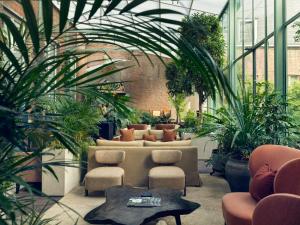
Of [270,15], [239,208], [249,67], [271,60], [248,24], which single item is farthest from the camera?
[248,24]

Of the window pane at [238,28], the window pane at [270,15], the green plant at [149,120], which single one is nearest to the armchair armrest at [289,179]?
the window pane at [270,15]

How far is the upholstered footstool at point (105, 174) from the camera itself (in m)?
4.76

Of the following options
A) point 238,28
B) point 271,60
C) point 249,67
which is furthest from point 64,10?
point 238,28

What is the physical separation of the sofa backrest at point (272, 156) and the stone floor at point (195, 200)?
855 millimetres

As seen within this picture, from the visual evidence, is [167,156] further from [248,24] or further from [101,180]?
[248,24]

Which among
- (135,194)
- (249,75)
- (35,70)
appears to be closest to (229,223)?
(135,194)

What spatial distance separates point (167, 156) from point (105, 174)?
1.03m

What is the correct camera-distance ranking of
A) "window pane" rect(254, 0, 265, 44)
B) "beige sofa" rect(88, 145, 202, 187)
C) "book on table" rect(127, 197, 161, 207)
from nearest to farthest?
"book on table" rect(127, 197, 161, 207)
"beige sofa" rect(88, 145, 202, 187)
"window pane" rect(254, 0, 265, 44)

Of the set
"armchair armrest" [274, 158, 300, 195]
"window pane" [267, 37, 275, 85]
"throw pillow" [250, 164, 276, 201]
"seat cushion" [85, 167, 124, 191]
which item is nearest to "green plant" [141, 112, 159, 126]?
"window pane" [267, 37, 275, 85]

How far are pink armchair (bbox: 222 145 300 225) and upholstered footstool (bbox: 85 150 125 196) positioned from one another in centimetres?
206

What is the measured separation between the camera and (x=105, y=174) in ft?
15.7

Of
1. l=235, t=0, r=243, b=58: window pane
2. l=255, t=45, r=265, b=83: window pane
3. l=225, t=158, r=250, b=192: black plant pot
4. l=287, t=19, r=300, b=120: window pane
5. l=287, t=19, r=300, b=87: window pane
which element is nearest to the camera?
l=225, t=158, r=250, b=192: black plant pot

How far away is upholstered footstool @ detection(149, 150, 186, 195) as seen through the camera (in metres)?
4.74

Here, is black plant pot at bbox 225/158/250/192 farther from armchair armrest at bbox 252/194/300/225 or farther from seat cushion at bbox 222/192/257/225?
armchair armrest at bbox 252/194/300/225
